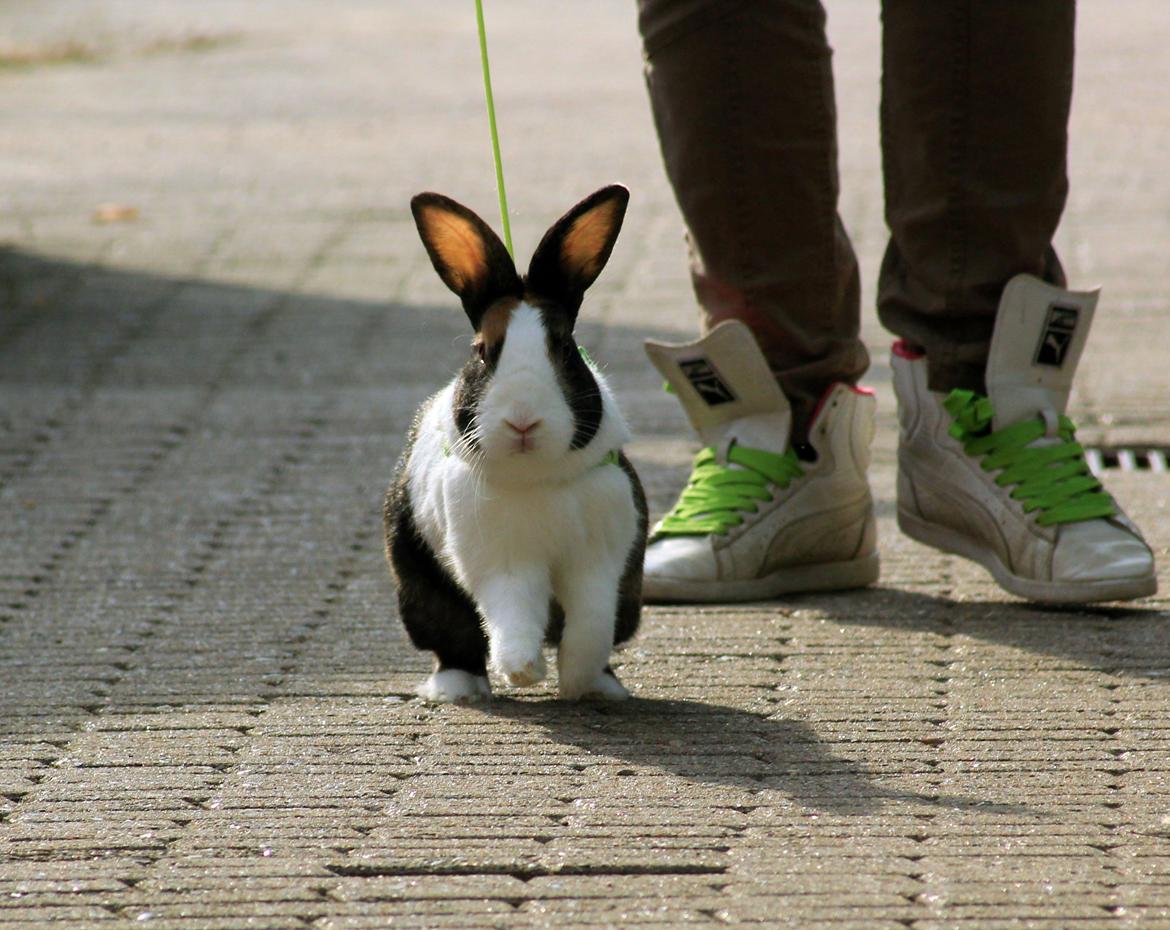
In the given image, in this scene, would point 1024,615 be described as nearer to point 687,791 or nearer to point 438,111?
point 687,791

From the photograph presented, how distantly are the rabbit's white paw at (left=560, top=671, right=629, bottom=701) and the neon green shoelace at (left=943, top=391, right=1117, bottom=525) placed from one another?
35.6 inches

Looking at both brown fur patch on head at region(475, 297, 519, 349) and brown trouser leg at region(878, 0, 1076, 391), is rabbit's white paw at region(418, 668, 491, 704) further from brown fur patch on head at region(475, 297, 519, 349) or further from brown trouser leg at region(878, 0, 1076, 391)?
brown trouser leg at region(878, 0, 1076, 391)

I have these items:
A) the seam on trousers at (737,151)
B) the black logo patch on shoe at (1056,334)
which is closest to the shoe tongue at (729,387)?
the seam on trousers at (737,151)

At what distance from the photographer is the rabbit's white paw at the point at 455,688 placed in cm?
291

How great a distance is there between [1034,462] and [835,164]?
642 mm

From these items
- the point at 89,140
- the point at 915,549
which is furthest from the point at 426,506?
the point at 89,140

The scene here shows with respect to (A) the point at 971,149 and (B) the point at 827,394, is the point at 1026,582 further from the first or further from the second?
(A) the point at 971,149

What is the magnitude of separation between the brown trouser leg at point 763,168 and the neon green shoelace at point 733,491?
11 cm

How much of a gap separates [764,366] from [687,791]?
3.87 ft

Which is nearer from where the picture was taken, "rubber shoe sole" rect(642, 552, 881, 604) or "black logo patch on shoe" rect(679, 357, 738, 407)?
"rubber shoe sole" rect(642, 552, 881, 604)

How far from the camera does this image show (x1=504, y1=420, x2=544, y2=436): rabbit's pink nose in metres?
2.57

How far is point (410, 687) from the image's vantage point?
9.85 ft

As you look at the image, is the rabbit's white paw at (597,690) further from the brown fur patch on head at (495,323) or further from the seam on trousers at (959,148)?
the seam on trousers at (959,148)

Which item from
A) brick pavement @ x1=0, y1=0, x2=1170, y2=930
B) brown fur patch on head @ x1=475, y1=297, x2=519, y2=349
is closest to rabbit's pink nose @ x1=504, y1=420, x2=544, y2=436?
brown fur patch on head @ x1=475, y1=297, x2=519, y2=349
